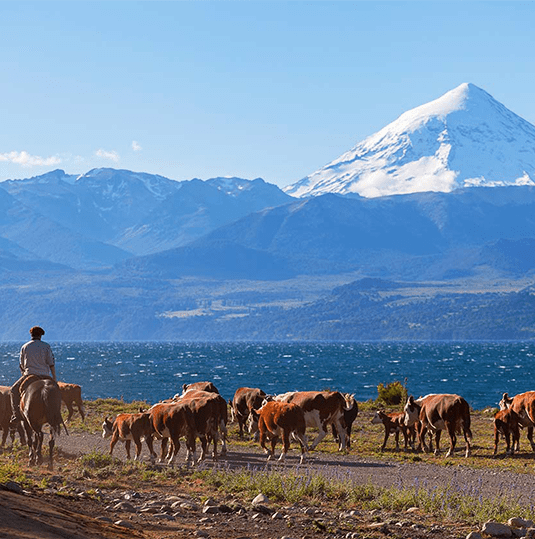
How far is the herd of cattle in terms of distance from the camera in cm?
2436

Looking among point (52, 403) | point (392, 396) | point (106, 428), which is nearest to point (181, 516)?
point (52, 403)

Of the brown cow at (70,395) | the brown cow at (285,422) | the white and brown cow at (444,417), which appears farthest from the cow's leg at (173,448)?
the brown cow at (70,395)

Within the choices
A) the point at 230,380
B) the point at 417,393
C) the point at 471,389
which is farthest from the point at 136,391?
the point at 471,389

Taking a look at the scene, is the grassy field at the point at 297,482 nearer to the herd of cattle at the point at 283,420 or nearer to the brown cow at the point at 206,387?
the herd of cattle at the point at 283,420

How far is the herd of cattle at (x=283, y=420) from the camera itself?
79.9 ft

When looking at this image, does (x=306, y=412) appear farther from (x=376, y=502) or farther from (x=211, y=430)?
(x=376, y=502)

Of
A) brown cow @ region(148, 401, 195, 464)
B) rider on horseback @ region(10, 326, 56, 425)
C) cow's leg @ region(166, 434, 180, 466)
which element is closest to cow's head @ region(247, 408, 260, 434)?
brown cow @ region(148, 401, 195, 464)

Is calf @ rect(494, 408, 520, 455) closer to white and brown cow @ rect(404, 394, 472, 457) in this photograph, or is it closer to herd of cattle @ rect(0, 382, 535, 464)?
herd of cattle @ rect(0, 382, 535, 464)

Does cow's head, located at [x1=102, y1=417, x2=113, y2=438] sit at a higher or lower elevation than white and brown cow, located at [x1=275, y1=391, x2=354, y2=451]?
lower

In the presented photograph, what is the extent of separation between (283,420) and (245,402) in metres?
8.04

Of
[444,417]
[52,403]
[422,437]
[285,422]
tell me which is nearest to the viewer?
[52,403]

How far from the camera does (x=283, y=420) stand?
83.4ft

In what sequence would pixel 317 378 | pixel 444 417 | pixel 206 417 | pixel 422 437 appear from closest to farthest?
pixel 206 417 < pixel 444 417 < pixel 422 437 < pixel 317 378

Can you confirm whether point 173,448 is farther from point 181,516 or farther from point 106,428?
point 181,516
